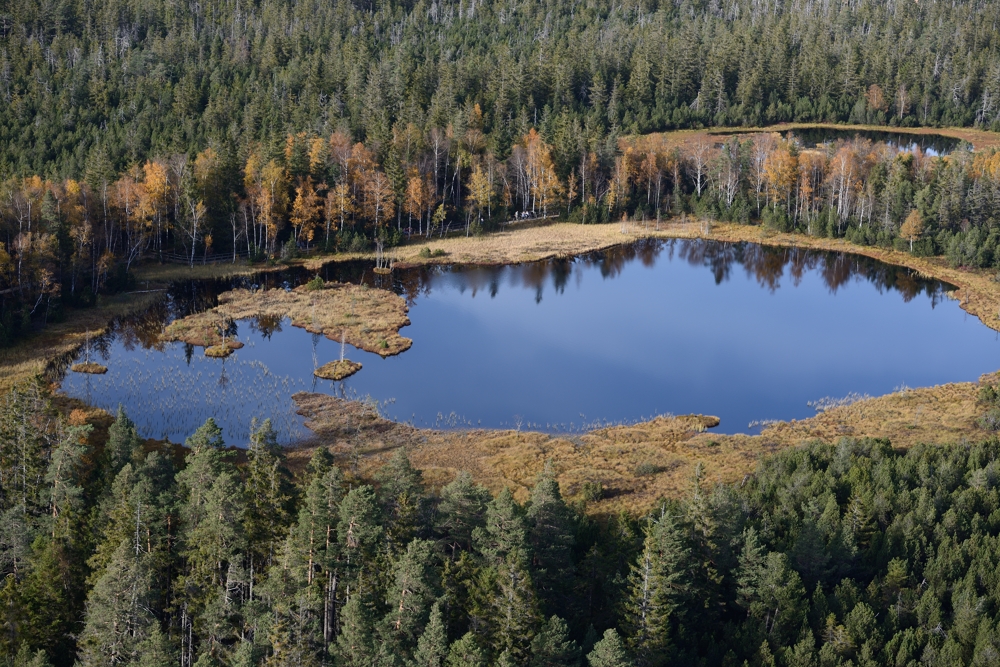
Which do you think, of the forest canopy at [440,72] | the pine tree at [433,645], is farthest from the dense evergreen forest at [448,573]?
the forest canopy at [440,72]

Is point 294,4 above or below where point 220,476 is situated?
above

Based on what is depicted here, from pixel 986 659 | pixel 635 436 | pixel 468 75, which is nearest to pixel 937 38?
pixel 468 75

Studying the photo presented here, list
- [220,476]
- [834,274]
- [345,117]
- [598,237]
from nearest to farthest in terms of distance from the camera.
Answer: [220,476], [834,274], [598,237], [345,117]

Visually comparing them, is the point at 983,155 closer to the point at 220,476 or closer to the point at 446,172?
the point at 446,172

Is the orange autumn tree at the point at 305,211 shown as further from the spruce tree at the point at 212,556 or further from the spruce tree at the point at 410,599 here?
the spruce tree at the point at 410,599

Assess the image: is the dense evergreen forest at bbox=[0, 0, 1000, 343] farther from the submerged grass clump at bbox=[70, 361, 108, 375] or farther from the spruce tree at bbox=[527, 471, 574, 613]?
the spruce tree at bbox=[527, 471, 574, 613]

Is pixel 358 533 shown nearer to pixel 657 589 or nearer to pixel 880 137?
pixel 657 589
